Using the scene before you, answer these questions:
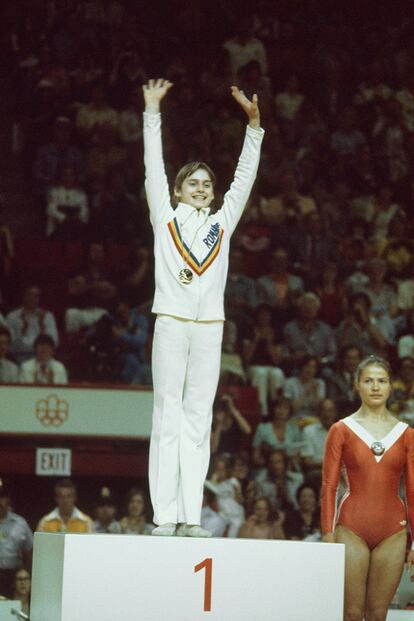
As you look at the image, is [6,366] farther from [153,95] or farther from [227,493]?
[153,95]

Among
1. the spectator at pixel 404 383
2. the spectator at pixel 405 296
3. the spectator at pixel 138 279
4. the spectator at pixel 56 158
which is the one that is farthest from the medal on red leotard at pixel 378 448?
the spectator at pixel 56 158

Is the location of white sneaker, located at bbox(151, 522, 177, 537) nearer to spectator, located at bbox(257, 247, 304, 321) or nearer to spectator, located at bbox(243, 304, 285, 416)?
spectator, located at bbox(243, 304, 285, 416)

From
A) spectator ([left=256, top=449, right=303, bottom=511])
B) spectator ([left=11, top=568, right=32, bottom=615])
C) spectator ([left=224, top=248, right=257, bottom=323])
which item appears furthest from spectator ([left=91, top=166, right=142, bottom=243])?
spectator ([left=11, top=568, right=32, bottom=615])

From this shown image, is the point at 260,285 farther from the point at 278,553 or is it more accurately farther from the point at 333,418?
the point at 278,553

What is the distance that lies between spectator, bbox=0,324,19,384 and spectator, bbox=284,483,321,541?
2.60 metres

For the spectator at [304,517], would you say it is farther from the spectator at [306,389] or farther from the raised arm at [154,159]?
the raised arm at [154,159]

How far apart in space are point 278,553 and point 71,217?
747cm

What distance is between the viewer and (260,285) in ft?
41.4

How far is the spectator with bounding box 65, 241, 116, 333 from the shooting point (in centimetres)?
1177

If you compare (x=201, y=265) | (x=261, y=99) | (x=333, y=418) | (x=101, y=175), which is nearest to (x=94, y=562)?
(x=201, y=265)

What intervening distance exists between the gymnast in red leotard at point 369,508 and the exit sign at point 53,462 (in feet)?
15.6

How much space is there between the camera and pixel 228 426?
1088 centimetres

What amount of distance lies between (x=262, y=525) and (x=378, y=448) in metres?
4.11

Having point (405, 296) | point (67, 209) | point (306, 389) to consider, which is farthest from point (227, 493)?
point (67, 209)
